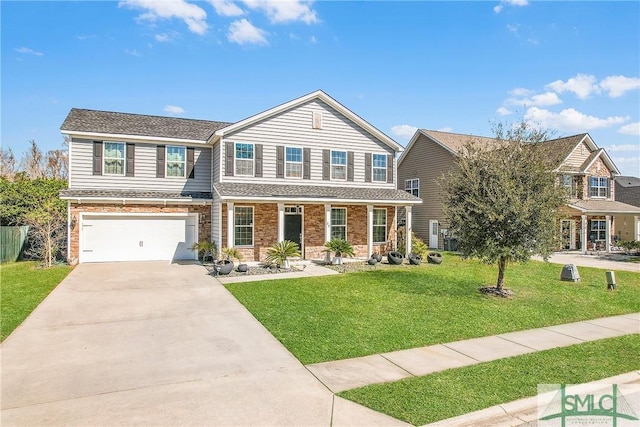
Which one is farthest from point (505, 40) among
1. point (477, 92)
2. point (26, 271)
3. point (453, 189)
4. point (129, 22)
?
point (26, 271)

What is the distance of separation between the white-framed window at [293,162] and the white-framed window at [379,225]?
14.9 ft

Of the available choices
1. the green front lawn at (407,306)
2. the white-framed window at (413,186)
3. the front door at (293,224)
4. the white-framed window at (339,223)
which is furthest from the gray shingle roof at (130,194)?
the white-framed window at (413,186)

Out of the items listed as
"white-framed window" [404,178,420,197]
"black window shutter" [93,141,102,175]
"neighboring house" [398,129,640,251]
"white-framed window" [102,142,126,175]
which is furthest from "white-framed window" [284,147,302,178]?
"white-framed window" [404,178,420,197]

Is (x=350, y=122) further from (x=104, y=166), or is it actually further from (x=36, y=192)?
(x=36, y=192)

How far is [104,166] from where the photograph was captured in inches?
655

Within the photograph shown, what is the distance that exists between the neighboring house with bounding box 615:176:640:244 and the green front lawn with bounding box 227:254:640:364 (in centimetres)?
1948

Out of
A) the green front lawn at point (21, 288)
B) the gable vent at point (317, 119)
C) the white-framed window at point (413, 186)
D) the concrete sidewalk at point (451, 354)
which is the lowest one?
the green front lawn at point (21, 288)

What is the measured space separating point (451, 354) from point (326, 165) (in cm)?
1310

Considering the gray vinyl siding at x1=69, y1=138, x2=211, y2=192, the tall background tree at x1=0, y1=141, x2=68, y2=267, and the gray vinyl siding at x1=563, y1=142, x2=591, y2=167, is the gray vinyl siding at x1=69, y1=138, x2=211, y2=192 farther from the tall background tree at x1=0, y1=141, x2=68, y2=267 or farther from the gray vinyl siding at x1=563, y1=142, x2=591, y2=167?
the gray vinyl siding at x1=563, y1=142, x2=591, y2=167

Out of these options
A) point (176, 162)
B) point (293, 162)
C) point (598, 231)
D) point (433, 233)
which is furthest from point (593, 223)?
point (176, 162)

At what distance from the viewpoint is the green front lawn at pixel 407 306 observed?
23.0 feet

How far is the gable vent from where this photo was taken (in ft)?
59.1

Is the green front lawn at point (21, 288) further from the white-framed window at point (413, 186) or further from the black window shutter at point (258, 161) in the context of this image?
the white-framed window at point (413, 186)

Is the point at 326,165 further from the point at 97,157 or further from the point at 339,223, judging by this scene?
the point at 97,157
